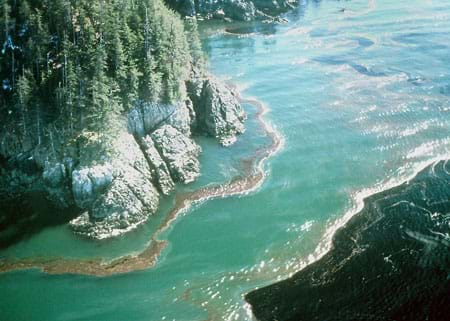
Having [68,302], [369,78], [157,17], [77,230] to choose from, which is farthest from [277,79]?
[68,302]

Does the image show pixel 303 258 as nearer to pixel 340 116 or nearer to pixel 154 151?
pixel 154 151

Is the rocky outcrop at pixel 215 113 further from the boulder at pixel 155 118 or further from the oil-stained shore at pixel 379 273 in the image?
the oil-stained shore at pixel 379 273

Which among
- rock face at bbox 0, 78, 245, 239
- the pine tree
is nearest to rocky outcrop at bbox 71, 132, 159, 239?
rock face at bbox 0, 78, 245, 239

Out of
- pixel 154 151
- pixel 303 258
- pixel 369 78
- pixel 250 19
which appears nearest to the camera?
pixel 303 258

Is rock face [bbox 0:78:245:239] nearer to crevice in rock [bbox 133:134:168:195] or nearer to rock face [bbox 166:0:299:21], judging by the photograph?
crevice in rock [bbox 133:134:168:195]

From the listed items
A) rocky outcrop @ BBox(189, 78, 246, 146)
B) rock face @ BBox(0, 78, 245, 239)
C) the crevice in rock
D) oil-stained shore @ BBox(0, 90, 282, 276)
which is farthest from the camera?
rocky outcrop @ BBox(189, 78, 246, 146)
